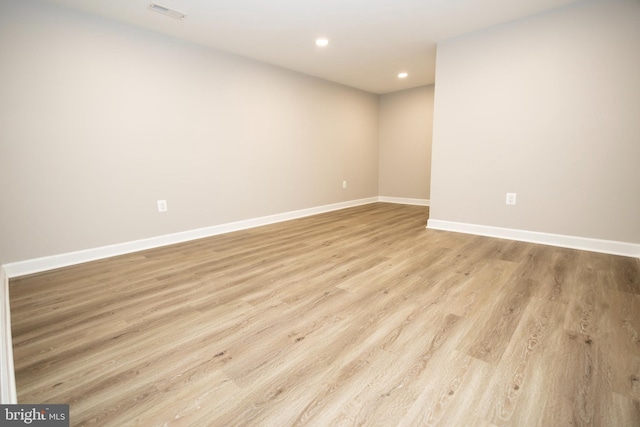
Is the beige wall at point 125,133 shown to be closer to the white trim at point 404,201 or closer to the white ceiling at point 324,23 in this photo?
the white ceiling at point 324,23

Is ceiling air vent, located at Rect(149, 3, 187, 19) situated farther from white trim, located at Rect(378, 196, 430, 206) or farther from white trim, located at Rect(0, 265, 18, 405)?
white trim, located at Rect(378, 196, 430, 206)

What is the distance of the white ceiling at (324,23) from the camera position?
7.80 ft

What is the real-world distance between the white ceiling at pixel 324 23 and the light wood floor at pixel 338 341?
215cm

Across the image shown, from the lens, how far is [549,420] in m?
0.91

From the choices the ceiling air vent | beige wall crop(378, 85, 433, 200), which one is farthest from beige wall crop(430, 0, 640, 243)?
the ceiling air vent

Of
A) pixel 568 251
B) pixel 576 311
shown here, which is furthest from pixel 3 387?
pixel 568 251

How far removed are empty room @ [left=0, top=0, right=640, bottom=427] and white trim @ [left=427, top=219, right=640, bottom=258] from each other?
15mm

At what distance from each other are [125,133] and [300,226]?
215cm

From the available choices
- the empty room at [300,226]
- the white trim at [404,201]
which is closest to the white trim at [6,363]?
the empty room at [300,226]

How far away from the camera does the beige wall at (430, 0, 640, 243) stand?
2367mm

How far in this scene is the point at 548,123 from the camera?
8.77 feet

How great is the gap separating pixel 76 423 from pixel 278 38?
332 centimetres

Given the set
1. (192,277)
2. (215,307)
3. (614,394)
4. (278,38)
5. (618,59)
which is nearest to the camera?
(614,394)

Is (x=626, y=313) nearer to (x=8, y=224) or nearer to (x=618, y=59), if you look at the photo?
(x=618, y=59)
